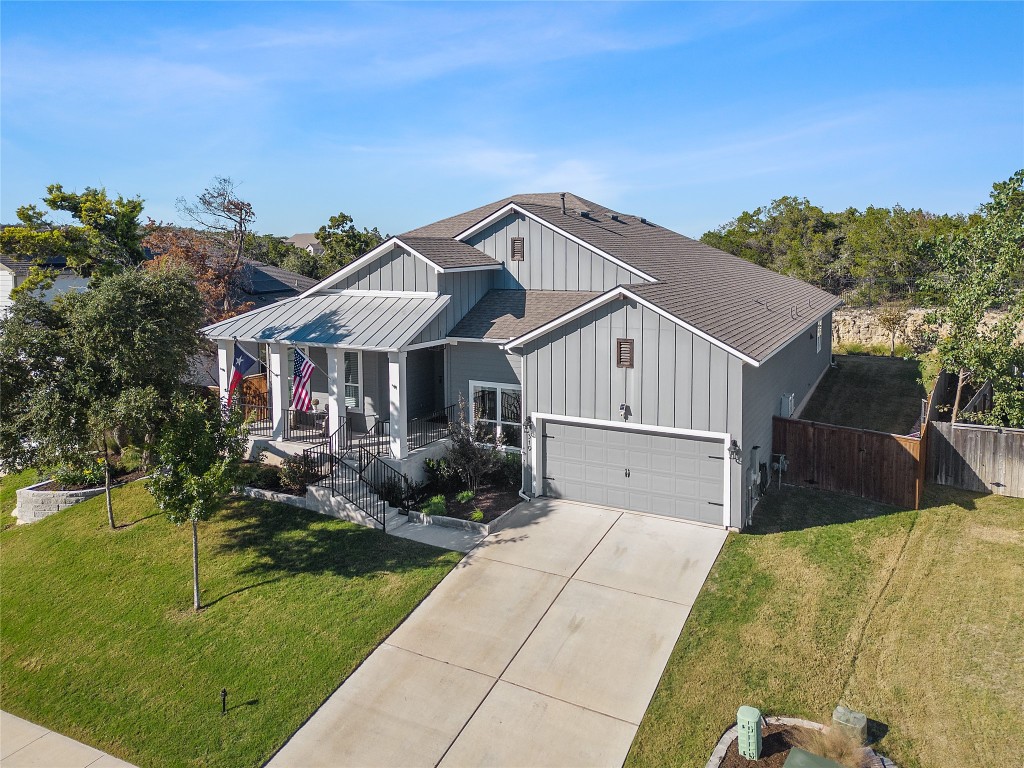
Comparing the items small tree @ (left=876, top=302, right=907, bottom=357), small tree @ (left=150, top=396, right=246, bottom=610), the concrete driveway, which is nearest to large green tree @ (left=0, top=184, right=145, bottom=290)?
small tree @ (left=150, top=396, right=246, bottom=610)

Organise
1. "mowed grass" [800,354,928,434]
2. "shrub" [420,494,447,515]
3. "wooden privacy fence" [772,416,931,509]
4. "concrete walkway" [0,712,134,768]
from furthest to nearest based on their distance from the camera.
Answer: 1. "mowed grass" [800,354,928,434]
2. "shrub" [420,494,447,515]
3. "wooden privacy fence" [772,416,931,509]
4. "concrete walkway" [0,712,134,768]

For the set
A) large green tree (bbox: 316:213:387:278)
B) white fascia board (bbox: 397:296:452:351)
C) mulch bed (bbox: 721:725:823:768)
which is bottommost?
mulch bed (bbox: 721:725:823:768)

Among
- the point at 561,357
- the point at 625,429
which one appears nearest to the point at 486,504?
the point at 625,429

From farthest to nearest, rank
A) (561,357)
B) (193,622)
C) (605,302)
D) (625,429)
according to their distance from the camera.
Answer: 1. (561,357)
2. (625,429)
3. (605,302)
4. (193,622)

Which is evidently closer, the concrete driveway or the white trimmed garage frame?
the concrete driveway

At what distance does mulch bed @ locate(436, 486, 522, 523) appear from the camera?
15055 millimetres

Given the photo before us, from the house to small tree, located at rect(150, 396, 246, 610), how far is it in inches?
167

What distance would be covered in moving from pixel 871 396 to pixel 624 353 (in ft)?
46.6

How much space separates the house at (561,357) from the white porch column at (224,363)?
47 millimetres

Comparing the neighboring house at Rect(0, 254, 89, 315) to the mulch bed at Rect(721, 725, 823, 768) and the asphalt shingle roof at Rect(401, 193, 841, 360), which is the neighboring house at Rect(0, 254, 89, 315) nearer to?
the asphalt shingle roof at Rect(401, 193, 841, 360)

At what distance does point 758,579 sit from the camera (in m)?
11.9

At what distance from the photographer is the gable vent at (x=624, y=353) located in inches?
562

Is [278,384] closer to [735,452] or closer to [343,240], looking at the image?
[735,452]

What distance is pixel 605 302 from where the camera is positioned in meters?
14.2
